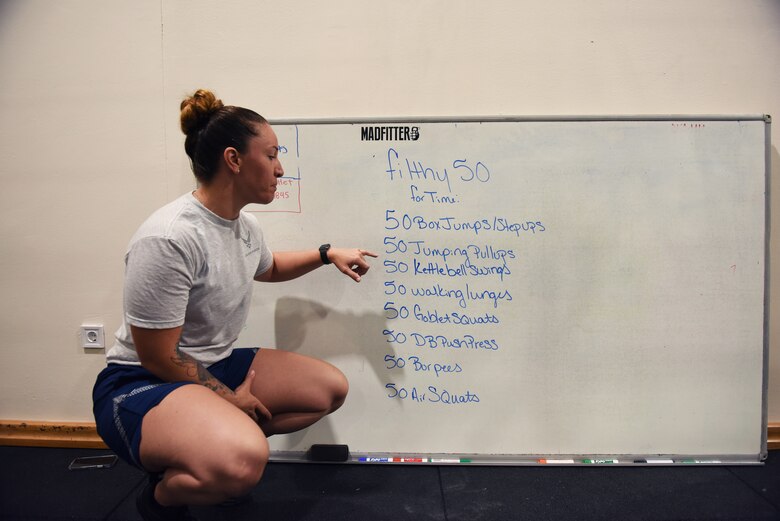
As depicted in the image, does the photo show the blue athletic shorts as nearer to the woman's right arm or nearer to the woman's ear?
the woman's right arm

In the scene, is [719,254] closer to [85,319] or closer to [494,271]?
[494,271]

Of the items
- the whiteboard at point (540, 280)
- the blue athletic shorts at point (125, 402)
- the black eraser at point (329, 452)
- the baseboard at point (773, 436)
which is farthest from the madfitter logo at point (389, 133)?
the baseboard at point (773, 436)

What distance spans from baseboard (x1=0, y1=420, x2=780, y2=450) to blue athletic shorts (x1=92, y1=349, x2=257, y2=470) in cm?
71

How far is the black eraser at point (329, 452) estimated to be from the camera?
1.47 meters

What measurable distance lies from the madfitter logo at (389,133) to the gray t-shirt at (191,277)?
46cm

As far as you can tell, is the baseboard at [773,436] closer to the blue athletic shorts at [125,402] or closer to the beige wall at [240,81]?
the beige wall at [240,81]

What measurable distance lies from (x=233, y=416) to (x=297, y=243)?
0.63 m

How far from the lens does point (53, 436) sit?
161 cm

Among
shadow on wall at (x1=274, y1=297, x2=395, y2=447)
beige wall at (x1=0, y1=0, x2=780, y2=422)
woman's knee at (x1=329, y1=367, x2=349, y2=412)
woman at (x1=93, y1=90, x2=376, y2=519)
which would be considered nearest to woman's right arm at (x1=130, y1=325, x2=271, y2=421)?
woman at (x1=93, y1=90, x2=376, y2=519)

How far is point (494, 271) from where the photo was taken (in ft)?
4.79

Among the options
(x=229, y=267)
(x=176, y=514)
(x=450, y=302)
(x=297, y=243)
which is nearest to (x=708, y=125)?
(x=450, y=302)

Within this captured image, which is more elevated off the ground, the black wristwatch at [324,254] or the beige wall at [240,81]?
the beige wall at [240,81]

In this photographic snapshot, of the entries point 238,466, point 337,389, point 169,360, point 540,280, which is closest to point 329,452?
point 337,389

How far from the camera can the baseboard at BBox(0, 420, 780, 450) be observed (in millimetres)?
1601
